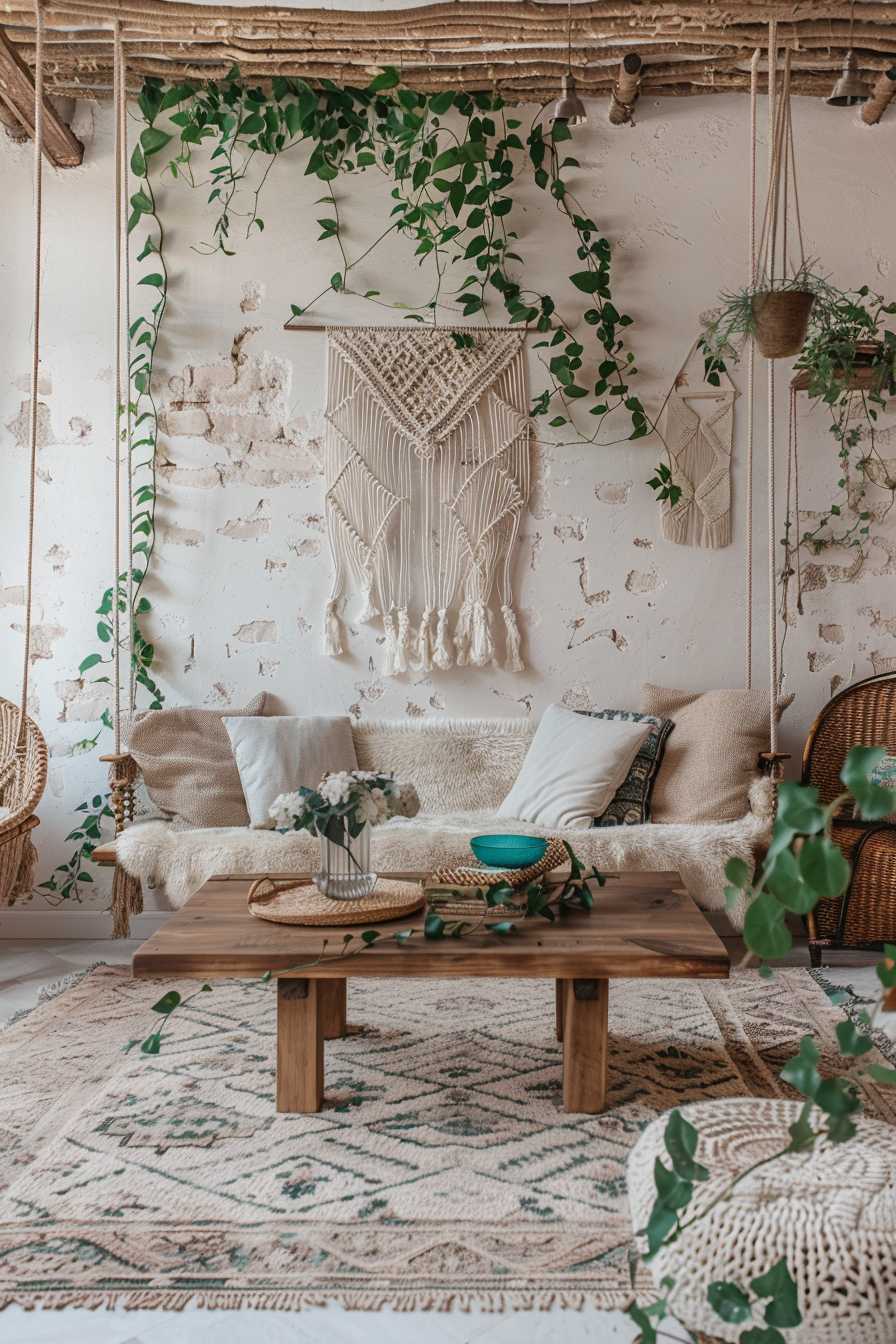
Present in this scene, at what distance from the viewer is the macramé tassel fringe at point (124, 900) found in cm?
335

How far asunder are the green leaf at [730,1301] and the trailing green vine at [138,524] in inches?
127

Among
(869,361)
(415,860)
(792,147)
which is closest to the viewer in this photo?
(415,860)

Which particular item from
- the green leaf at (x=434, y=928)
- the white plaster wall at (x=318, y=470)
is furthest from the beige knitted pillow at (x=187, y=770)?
the green leaf at (x=434, y=928)

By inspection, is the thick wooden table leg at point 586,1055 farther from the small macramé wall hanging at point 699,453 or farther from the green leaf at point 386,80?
the green leaf at point 386,80

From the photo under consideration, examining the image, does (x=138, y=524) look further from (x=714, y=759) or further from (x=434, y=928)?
(x=434, y=928)

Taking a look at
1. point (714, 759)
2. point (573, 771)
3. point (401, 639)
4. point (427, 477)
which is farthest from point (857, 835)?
point (427, 477)

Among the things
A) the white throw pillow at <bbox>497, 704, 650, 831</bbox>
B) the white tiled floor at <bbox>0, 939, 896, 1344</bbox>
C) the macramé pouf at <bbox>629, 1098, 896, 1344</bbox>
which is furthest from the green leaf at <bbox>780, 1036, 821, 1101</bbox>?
the white throw pillow at <bbox>497, 704, 650, 831</bbox>

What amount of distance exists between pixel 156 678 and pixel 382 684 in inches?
32.4

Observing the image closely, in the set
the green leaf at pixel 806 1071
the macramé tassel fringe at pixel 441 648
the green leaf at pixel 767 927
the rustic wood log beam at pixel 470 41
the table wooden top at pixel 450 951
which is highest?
the rustic wood log beam at pixel 470 41

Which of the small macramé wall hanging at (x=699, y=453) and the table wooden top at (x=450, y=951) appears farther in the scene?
the small macramé wall hanging at (x=699, y=453)

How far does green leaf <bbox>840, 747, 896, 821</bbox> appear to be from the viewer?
836 mm

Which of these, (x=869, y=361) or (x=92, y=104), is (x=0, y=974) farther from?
(x=869, y=361)

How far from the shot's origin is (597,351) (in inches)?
156

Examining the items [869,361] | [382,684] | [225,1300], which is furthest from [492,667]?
[225,1300]
